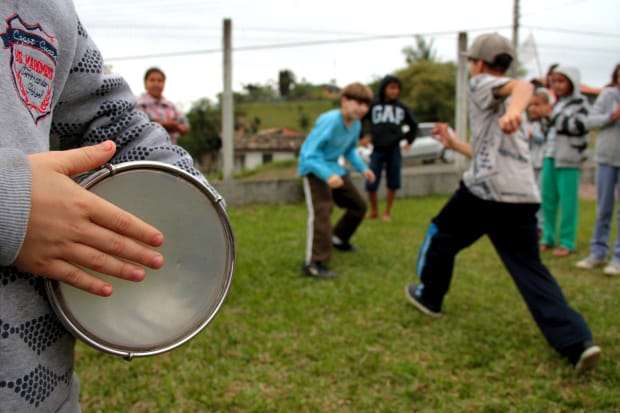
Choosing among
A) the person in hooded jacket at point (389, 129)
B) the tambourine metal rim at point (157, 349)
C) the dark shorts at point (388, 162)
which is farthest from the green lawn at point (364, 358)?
the person in hooded jacket at point (389, 129)

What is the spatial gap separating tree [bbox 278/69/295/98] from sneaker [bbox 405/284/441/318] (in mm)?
5425

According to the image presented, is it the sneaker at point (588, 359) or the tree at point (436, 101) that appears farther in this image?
the tree at point (436, 101)

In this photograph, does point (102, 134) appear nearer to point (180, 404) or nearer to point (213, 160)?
point (180, 404)

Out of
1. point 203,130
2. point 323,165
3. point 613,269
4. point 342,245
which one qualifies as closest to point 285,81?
point 203,130

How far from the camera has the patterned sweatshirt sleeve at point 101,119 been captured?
103cm

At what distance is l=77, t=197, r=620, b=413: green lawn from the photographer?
2.67 meters

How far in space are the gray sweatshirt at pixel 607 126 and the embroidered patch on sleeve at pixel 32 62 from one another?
527cm

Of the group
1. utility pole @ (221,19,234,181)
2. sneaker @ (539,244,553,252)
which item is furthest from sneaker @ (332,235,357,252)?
utility pole @ (221,19,234,181)

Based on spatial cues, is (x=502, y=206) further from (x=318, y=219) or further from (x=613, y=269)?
(x=613, y=269)

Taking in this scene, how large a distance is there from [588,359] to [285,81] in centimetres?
659

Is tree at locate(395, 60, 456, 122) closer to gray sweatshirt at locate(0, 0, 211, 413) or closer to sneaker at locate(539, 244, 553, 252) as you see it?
sneaker at locate(539, 244, 553, 252)

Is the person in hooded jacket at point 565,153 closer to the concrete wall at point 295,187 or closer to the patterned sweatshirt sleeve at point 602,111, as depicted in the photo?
the patterned sweatshirt sleeve at point 602,111

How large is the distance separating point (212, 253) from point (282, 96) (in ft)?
26.4

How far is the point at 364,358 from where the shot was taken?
3119 millimetres
